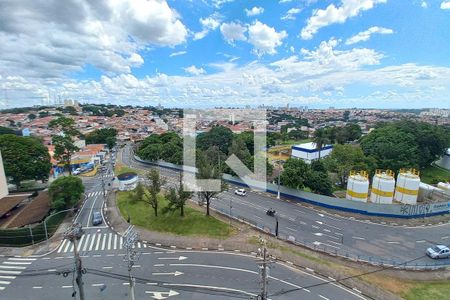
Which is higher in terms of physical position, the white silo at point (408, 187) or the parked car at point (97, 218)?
the white silo at point (408, 187)

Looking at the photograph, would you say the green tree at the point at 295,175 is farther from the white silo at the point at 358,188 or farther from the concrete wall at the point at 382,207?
the white silo at the point at 358,188

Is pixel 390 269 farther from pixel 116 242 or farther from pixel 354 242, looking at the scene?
pixel 116 242

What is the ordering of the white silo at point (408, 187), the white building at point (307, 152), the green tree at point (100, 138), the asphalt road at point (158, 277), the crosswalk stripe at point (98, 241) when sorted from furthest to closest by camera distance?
1. the green tree at point (100, 138)
2. the white building at point (307, 152)
3. the white silo at point (408, 187)
4. the crosswalk stripe at point (98, 241)
5. the asphalt road at point (158, 277)

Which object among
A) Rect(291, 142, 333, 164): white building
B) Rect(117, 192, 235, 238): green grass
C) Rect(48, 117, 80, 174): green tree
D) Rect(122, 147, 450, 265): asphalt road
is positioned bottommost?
Rect(122, 147, 450, 265): asphalt road

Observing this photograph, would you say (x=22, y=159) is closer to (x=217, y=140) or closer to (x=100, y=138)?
(x=217, y=140)

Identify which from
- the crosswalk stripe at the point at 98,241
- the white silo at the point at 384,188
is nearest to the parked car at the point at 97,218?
the crosswalk stripe at the point at 98,241

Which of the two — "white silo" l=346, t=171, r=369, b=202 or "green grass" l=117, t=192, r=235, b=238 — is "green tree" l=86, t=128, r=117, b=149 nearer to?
"green grass" l=117, t=192, r=235, b=238

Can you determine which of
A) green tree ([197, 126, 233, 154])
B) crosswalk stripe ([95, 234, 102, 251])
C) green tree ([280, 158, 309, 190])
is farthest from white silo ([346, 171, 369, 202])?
green tree ([197, 126, 233, 154])
